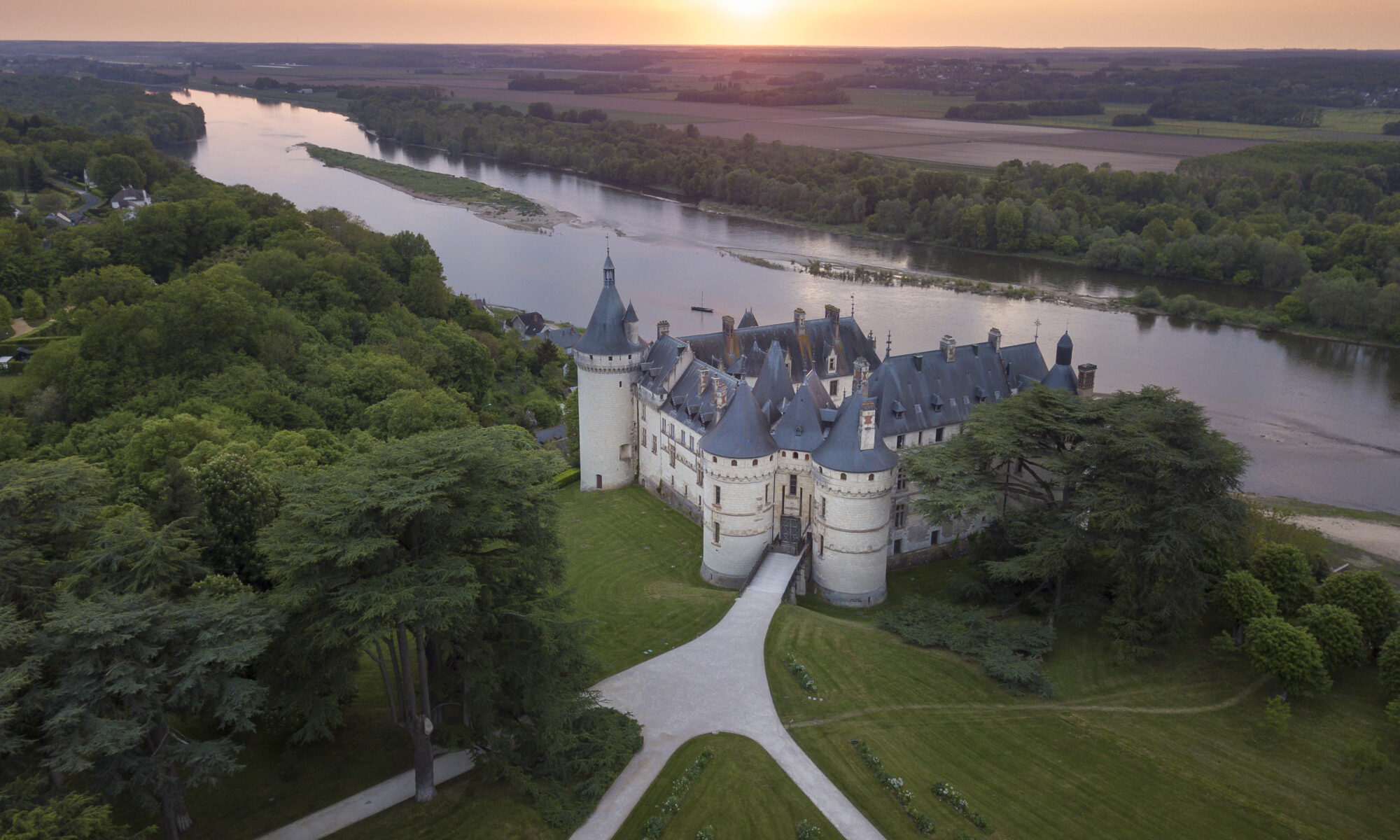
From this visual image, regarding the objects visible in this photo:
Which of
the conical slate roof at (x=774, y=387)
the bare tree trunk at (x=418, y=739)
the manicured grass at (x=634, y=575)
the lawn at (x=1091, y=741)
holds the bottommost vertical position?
the manicured grass at (x=634, y=575)

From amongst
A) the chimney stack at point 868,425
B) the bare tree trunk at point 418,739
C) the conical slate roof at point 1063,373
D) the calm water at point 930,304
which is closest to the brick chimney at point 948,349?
the conical slate roof at point 1063,373

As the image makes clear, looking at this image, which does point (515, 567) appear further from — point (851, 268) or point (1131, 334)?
point (851, 268)

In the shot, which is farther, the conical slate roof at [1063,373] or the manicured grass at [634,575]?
the conical slate roof at [1063,373]

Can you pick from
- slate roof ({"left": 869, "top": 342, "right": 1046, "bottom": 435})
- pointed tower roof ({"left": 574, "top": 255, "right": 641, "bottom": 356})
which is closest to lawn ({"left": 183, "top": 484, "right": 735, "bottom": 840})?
slate roof ({"left": 869, "top": 342, "right": 1046, "bottom": 435})

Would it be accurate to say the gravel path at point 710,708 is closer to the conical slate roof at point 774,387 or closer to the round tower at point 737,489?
the round tower at point 737,489

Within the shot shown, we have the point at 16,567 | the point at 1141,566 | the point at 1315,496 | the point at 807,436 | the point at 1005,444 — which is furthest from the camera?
the point at 1315,496

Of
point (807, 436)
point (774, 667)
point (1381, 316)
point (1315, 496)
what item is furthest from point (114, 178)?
point (1381, 316)

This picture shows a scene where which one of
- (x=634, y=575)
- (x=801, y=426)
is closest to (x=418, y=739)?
(x=634, y=575)
